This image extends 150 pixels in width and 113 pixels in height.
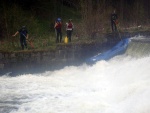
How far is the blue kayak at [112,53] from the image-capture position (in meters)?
14.9

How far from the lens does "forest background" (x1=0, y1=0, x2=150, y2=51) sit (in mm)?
16531

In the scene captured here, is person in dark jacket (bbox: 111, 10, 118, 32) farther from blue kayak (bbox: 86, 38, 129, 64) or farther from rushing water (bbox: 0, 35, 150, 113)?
rushing water (bbox: 0, 35, 150, 113)

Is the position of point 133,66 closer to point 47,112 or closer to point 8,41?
point 47,112

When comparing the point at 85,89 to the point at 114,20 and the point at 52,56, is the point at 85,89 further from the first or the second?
the point at 114,20

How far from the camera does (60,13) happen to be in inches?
1003

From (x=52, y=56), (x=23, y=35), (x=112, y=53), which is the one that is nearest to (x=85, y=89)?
(x=52, y=56)

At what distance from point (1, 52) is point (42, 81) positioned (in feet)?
8.48

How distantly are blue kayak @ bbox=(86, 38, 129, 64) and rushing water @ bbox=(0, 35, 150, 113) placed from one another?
0.76 feet

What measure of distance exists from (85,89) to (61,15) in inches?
576

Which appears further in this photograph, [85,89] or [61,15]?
[61,15]

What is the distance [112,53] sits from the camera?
15141 mm

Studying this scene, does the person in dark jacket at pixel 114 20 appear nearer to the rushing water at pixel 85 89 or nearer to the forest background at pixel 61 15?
the forest background at pixel 61 15

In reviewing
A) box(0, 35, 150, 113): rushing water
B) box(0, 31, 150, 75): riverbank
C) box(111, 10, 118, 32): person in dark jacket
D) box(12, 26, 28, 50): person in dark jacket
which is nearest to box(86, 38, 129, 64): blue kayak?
box(0, 35, 150, 113): rushing water

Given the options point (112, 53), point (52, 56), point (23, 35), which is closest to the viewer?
point (23, 35)
